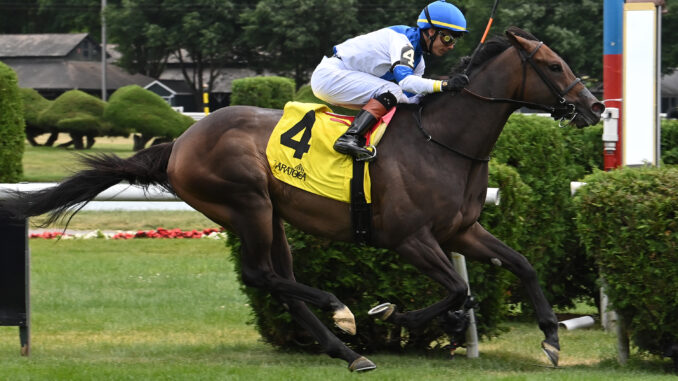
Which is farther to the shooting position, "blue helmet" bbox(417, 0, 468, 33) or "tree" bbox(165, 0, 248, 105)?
"tree" bbox(165, 0, 248, 105)

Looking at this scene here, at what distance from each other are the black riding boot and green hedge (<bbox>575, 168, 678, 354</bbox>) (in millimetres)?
1368

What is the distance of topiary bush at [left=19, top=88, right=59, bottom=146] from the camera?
29.5 m

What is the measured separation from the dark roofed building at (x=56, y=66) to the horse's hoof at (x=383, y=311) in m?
53.0

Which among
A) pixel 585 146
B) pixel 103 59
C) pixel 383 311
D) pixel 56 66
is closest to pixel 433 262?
pixel 383 311

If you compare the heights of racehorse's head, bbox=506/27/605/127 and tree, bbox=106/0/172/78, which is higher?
tree, bbox=106/0/172/78

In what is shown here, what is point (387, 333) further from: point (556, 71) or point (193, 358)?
point (556, 71)

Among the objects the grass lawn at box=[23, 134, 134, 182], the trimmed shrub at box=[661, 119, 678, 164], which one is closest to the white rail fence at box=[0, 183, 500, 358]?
the trimmed shrub at box=[661, 119, 678, 164]

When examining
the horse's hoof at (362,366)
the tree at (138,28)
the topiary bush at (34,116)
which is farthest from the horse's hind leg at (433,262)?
the tree at (138,28)

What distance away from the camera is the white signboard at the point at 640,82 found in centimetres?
818

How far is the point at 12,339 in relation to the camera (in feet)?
24.8

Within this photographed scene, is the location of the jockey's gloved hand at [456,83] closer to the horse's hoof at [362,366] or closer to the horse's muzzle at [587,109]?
the horse's muzzle at [587,109]

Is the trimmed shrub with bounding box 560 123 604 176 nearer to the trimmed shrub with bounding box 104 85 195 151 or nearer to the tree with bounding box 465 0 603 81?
the trimmed shrub with bounding box 104 85 195 151

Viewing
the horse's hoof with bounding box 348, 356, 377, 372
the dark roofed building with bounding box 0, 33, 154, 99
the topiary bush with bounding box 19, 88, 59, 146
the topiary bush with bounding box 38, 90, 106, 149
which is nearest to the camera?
the horse's hoof with bounding box 348, 356, 377, 372

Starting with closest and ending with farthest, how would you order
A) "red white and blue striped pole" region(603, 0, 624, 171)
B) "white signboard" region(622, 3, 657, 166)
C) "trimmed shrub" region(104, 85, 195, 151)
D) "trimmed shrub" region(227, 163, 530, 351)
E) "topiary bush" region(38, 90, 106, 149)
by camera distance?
"trimmed shrub" region(227, 163, 530, 351) → "white signboard" region(622, 3, 657, 166) → "red white and blue striped pole" region(603, 0, 624, 171) → "trimmed shrub" region(104, 85, 195, 151) → "topiary bush" region(38, 90, 106, 149)
